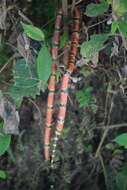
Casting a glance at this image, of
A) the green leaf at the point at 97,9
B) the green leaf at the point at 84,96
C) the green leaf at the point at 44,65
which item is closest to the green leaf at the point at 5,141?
the green leaf at the point at 44,65

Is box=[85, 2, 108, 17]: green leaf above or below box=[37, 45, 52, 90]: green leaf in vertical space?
above

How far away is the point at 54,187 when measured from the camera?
1.85 m

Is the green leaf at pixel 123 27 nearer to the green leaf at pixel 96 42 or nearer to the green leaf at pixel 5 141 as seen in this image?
the green leaf at pixel 96 42

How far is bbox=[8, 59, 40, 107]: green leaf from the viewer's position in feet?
3.90

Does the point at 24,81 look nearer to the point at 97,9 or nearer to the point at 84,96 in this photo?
the point at 97,9

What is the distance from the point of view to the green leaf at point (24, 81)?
1.19 meters

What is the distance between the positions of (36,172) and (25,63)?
2.97ft

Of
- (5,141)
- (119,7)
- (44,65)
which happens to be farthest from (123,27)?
(5,141)

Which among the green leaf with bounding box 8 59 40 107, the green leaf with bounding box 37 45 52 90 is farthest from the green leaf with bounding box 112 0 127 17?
the green leaf with bounding box 8 59 40 107

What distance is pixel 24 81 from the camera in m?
1.19

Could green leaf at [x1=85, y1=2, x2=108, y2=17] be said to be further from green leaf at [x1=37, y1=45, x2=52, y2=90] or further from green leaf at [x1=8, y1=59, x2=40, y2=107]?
green leaf at [x1=8, y1=59, x2=40, y2=107]

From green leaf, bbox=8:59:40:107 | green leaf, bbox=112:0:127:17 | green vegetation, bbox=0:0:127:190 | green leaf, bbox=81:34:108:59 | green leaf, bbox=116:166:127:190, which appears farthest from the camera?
green leaf, bbox=116:166:127:190

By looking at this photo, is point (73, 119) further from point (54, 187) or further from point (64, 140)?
point (54, 187)

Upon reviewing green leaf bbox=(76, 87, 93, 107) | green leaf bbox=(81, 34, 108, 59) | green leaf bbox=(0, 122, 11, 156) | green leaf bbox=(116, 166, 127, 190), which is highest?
green leaf bbox=(81, 34, 108, 59)
